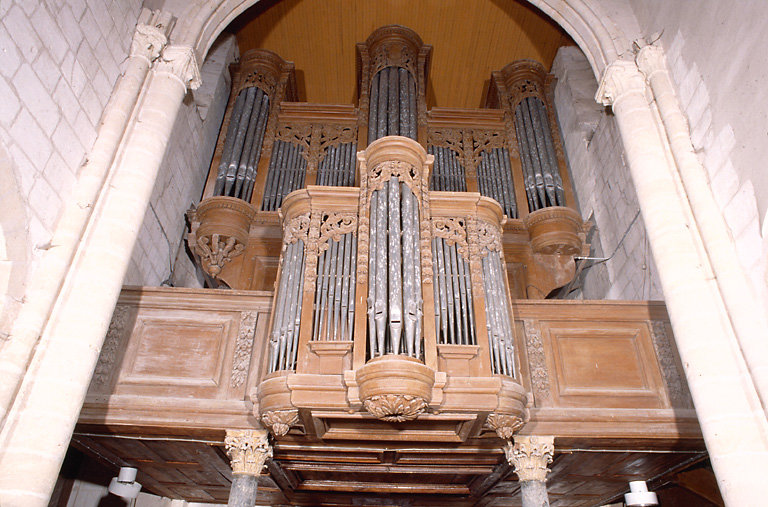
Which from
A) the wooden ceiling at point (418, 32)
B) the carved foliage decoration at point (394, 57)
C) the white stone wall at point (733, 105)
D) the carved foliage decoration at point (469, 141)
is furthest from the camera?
the wooden ceiling at point (418, 32)

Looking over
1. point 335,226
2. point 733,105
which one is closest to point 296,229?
point 335,226

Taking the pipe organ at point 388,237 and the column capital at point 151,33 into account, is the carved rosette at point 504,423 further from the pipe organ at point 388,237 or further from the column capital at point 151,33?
the column capital at point 151,33

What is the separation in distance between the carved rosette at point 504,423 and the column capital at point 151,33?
431 centimetres

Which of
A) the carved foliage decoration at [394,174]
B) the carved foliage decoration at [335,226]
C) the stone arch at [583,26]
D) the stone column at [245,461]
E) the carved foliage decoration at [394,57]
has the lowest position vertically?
the stone column at [245,461]

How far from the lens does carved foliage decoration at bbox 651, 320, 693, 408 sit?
487 centimetres

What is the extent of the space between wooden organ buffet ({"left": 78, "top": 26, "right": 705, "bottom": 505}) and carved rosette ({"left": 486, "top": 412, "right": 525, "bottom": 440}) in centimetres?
2

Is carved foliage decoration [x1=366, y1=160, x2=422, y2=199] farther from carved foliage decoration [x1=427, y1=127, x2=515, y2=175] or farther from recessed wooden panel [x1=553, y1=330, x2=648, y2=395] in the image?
carved foliage decoration [x1=427, y1=127, x2=515, y2=175]

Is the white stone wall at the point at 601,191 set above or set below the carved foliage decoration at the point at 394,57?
below

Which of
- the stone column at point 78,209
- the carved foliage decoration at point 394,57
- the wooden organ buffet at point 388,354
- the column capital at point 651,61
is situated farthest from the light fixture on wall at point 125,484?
the column capital at point 651,61

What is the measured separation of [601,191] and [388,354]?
4438 mm

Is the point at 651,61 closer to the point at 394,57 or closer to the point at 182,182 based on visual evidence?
the point at 394,57

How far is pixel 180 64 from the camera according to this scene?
548cm

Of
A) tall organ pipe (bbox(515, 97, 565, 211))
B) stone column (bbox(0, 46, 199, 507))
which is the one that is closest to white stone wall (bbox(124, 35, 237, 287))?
stone column (bbox(0, 46, 199, 507))

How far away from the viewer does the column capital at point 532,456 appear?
4.69 metres
